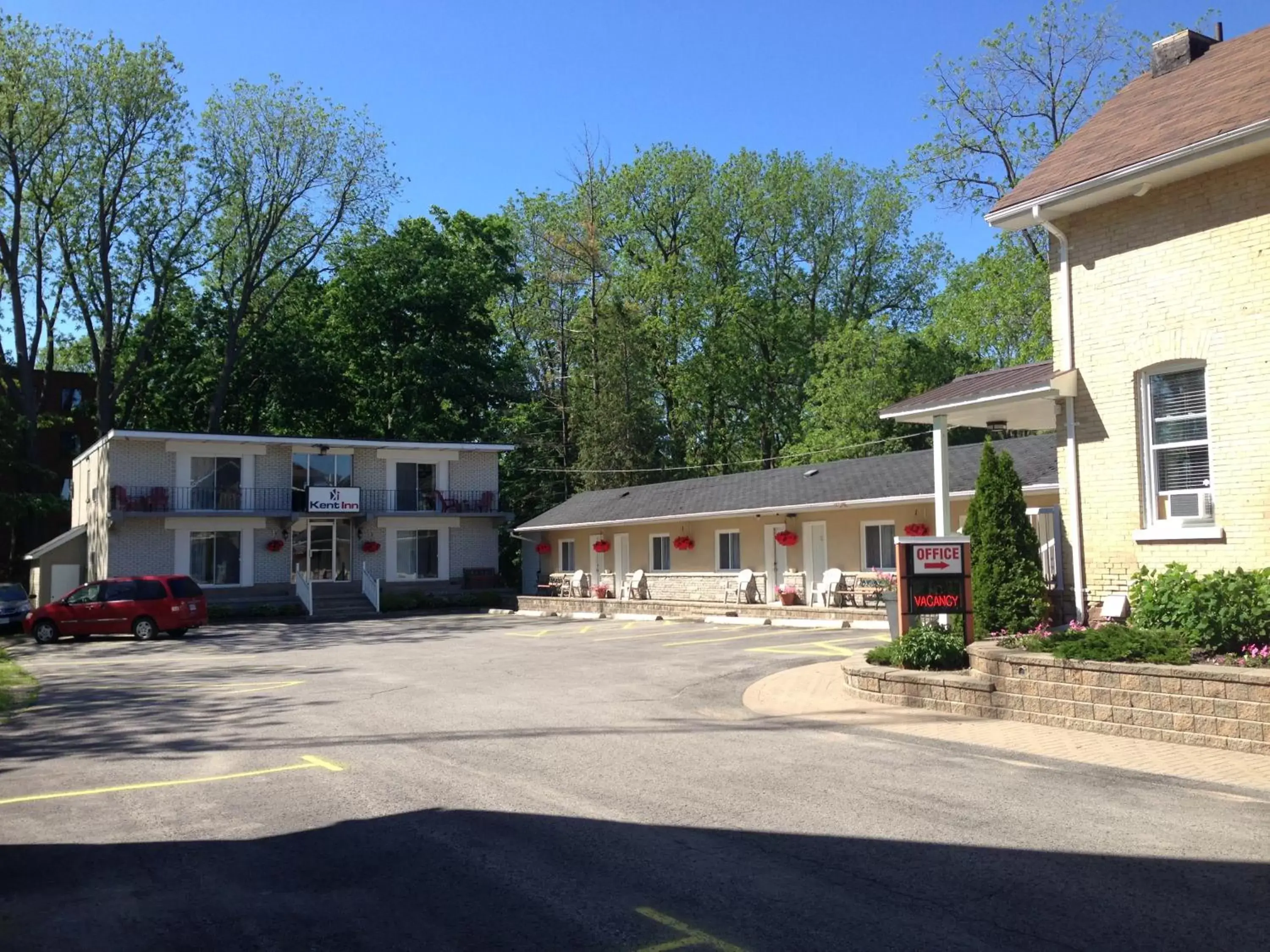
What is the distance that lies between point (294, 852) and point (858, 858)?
352cm

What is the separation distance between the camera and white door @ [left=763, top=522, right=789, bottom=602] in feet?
97.0

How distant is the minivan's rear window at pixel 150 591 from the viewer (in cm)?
2750

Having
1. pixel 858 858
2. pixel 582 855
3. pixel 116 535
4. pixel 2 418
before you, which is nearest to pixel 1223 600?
pixel 858 858

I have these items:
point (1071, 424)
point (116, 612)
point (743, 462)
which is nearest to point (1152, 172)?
point (1071, 424)

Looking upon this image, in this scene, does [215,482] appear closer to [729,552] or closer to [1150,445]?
[729,552]

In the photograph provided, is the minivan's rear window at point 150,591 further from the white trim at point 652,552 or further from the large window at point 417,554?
the white trim at point 652,552

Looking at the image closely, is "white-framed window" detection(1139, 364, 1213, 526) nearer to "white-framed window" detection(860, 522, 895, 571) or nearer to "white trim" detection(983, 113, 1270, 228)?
"white trim" detection(983, 113, 1270, 228)

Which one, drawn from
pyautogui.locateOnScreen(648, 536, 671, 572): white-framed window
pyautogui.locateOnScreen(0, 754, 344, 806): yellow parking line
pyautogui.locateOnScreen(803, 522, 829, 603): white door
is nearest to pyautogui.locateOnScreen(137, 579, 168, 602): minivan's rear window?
pyautogui.locateOnScreen(648, 536, 671, 572): white-framed window

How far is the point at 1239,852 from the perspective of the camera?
6.36 metres

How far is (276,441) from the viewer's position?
38.6 metres


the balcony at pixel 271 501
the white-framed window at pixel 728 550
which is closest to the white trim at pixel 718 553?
the white-framed window at pixel 728 550

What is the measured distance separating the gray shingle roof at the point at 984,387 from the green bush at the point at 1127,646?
12.2 feet

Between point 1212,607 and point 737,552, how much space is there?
823 inches

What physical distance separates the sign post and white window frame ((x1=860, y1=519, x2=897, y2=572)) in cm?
1292
